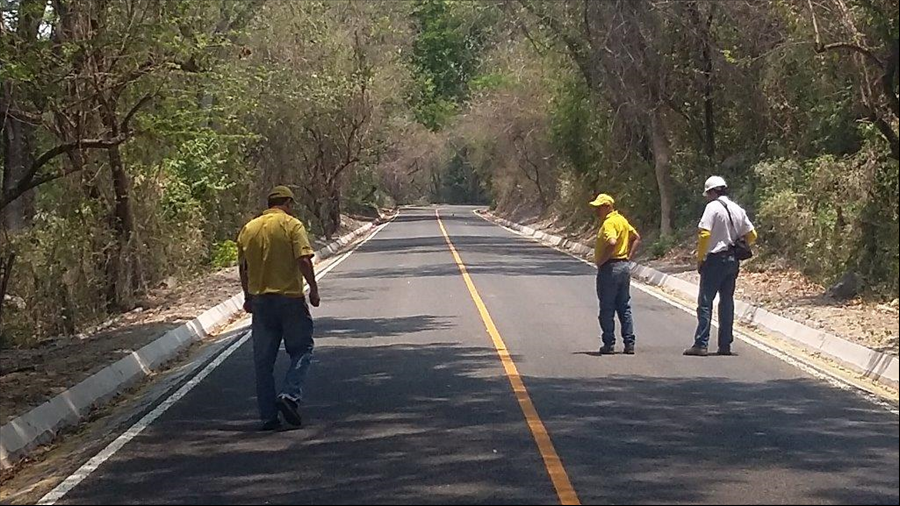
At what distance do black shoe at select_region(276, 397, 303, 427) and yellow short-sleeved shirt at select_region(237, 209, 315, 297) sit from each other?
862mm

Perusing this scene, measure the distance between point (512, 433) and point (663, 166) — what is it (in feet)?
79.5

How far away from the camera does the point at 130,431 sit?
10969 millimetres

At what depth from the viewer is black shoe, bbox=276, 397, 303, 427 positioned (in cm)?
1059

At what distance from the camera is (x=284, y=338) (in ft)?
35.4

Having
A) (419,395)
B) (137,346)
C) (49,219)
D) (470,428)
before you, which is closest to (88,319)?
(49,219)

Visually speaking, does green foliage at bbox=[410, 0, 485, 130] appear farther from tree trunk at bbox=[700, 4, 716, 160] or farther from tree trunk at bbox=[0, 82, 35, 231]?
tree trunk at bbox=[0, 82, 35, 231]

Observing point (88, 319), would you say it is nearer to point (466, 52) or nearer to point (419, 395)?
point (419, 395)

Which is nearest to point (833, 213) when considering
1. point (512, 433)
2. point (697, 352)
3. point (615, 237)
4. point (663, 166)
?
point (697, 352)

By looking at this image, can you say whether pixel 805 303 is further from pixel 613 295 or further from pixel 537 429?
pixel 537 429

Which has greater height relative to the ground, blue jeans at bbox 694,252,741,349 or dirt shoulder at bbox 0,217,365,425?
blue jeans at bbox 694,252,741,349

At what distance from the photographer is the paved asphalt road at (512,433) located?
27.1ft

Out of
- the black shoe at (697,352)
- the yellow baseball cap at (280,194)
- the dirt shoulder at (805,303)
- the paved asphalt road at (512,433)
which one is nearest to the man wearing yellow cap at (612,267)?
the paved asphalt road at (512,433)

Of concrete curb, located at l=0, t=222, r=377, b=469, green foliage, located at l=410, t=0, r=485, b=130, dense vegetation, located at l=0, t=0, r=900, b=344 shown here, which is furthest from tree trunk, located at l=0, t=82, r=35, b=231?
green foliage, located at l=410, t=0, r=485, b=130

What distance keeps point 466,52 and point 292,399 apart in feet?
246
